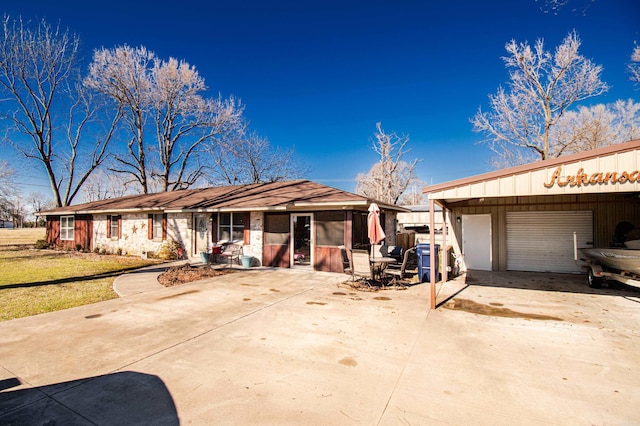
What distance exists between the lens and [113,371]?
12.1 ft

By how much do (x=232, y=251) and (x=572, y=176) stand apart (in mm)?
11442

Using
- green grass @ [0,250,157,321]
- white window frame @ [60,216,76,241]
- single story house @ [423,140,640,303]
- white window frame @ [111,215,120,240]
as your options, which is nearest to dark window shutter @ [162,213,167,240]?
green grass @ [0,250,157,321]

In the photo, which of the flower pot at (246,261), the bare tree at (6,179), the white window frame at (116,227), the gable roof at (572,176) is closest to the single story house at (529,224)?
the gable roof at (572,176)

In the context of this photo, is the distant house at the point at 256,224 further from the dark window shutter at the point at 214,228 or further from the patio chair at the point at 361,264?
the patio chair at the point at 361,264

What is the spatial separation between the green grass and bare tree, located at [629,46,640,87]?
79.8ft

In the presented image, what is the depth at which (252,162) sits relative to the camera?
31594 millimetres

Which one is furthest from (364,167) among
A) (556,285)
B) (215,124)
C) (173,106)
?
(556,285)

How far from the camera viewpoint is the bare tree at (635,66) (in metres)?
14.4

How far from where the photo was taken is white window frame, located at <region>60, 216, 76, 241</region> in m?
19.6

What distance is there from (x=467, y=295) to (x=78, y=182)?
32974 millimetres

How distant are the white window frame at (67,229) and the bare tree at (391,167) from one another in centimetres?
2696

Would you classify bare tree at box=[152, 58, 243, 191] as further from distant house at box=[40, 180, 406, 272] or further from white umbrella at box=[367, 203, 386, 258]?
white umbrella at box=[367, 203, 386, 258]

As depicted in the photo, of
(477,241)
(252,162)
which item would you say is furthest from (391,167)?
(477,241)

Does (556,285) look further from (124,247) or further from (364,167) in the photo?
(364,167)
